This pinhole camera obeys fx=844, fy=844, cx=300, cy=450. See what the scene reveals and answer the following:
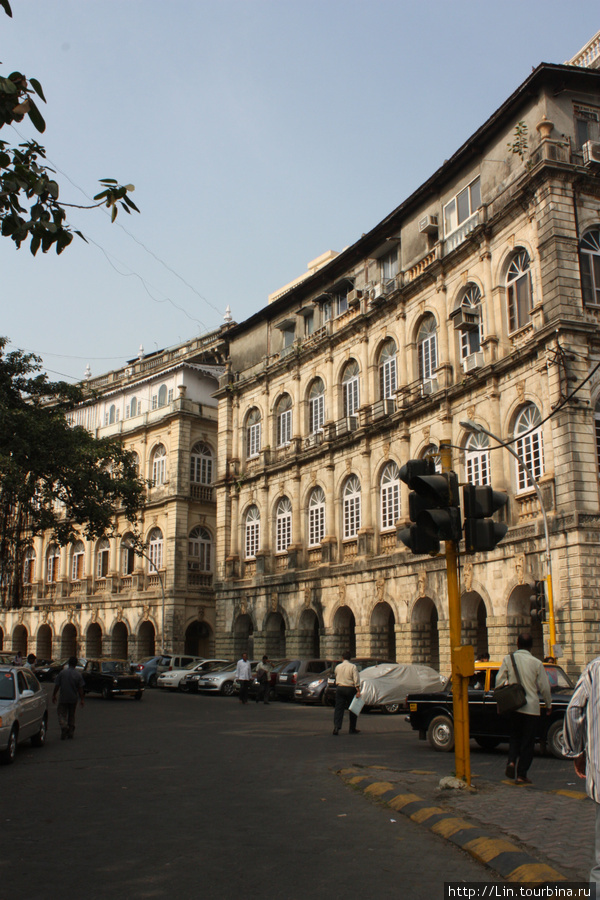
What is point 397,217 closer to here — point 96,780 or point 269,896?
point 96,780

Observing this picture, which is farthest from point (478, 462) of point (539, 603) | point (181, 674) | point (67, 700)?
point (181, 674)

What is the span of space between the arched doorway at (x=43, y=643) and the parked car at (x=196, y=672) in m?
23.9

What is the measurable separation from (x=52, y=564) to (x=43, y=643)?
5389 mm

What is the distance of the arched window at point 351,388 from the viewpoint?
35469 mm

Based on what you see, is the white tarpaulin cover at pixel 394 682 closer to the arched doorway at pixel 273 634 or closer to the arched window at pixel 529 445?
the arched window at pixel 529 445

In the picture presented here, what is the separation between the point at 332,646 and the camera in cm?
3431

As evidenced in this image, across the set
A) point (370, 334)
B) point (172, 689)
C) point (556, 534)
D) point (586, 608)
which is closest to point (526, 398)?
point (556, 534)

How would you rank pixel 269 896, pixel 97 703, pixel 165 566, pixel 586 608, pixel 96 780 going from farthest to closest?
pixel 165 566 → pixel 97 703 → pixel 586 608 → pixel 96 780 → pixel 269 896

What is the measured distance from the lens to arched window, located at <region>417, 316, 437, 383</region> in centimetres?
3080

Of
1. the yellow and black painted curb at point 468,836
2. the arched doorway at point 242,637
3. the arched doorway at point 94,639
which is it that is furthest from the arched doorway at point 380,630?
the arched doorway at point 94,639

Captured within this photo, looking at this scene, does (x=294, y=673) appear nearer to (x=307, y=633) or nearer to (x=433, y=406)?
(x=307, y=633)

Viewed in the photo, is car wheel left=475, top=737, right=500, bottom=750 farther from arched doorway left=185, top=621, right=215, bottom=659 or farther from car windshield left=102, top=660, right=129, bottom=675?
arched doorway left=185, top=621, right=215, bottom=659

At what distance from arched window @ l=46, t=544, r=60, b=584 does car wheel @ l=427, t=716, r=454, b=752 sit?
4588 centimetres

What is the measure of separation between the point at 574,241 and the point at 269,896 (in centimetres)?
2231
